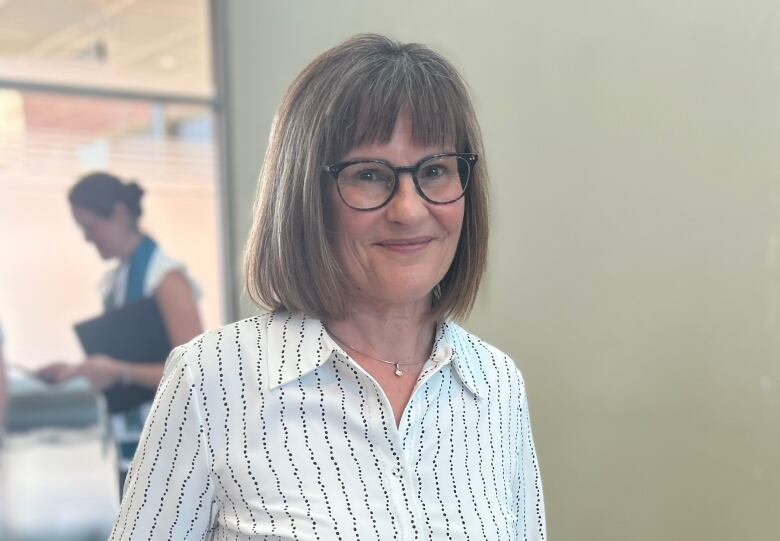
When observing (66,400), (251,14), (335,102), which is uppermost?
Answer: (251,14)

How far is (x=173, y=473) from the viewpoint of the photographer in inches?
45.6

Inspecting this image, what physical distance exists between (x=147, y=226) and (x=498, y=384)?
136 inches

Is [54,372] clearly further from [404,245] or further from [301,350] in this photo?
[404,245]

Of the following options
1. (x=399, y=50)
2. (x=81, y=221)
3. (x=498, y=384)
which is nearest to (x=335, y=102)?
(x=399, y=50)

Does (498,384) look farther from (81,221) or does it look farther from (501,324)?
(81,221)

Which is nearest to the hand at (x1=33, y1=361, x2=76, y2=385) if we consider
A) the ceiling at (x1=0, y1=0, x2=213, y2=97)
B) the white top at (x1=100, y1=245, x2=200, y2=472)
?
the white top at (x1=100, y1=245, x2=200, y2=472)

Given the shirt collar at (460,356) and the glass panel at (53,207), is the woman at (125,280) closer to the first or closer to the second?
the glass panel at (53,207)

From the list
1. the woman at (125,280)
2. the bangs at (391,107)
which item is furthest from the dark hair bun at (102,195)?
the bangs at (391,107)

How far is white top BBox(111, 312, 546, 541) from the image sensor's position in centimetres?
115

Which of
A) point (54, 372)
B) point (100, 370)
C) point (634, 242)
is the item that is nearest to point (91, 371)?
point (100, 370)

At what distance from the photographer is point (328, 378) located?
122 centimetres

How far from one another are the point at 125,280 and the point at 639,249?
2.55 meters

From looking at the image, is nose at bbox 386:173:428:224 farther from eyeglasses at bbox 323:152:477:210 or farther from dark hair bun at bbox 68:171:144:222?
dark hair bun at bbox 68:171:144:222

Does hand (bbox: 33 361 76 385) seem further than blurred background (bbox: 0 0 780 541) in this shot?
Yes
